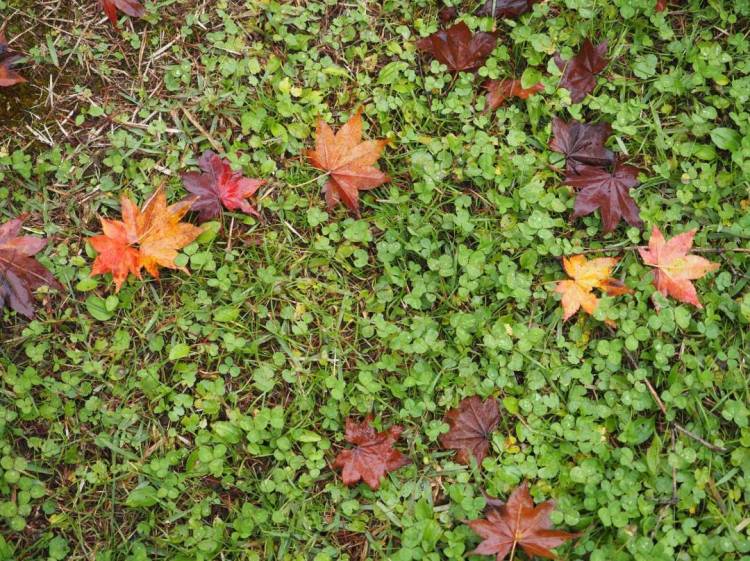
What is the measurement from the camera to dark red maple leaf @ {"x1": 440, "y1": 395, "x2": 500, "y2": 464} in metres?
2.59

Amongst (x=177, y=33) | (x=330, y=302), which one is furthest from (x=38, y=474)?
(x=177, y=33)

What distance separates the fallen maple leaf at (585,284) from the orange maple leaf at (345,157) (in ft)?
2.88

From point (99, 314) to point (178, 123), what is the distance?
0.87 m

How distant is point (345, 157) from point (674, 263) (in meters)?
1.41

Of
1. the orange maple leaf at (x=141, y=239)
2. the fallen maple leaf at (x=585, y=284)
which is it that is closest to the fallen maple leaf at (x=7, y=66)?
the orange maple leaf at (x=141, y=239)

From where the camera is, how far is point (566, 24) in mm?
2936

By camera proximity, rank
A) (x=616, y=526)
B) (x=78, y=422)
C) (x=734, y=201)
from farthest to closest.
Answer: (x=734, y=201) → (x=78, y=422) → (x=616, y=526)

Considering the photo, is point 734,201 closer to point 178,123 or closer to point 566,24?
point 566,24

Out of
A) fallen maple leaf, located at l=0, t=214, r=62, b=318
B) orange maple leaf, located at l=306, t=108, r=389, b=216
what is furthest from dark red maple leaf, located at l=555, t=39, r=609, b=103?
fallen maple leaf, located at l=0, t=214, r=62, b=318

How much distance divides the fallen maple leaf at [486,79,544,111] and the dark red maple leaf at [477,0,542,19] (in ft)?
1.01

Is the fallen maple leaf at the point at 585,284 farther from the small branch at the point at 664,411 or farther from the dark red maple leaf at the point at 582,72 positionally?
the dark red maple leaf at the point at 582,72

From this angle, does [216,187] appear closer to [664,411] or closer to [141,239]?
[141,239]

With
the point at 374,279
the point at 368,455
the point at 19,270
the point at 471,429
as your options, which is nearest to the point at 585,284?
the point at 471,429

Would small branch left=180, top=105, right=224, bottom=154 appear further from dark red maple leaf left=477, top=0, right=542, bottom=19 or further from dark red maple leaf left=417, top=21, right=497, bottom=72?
dark red maple leaf left=477, top=0, right=542, bottom=19
